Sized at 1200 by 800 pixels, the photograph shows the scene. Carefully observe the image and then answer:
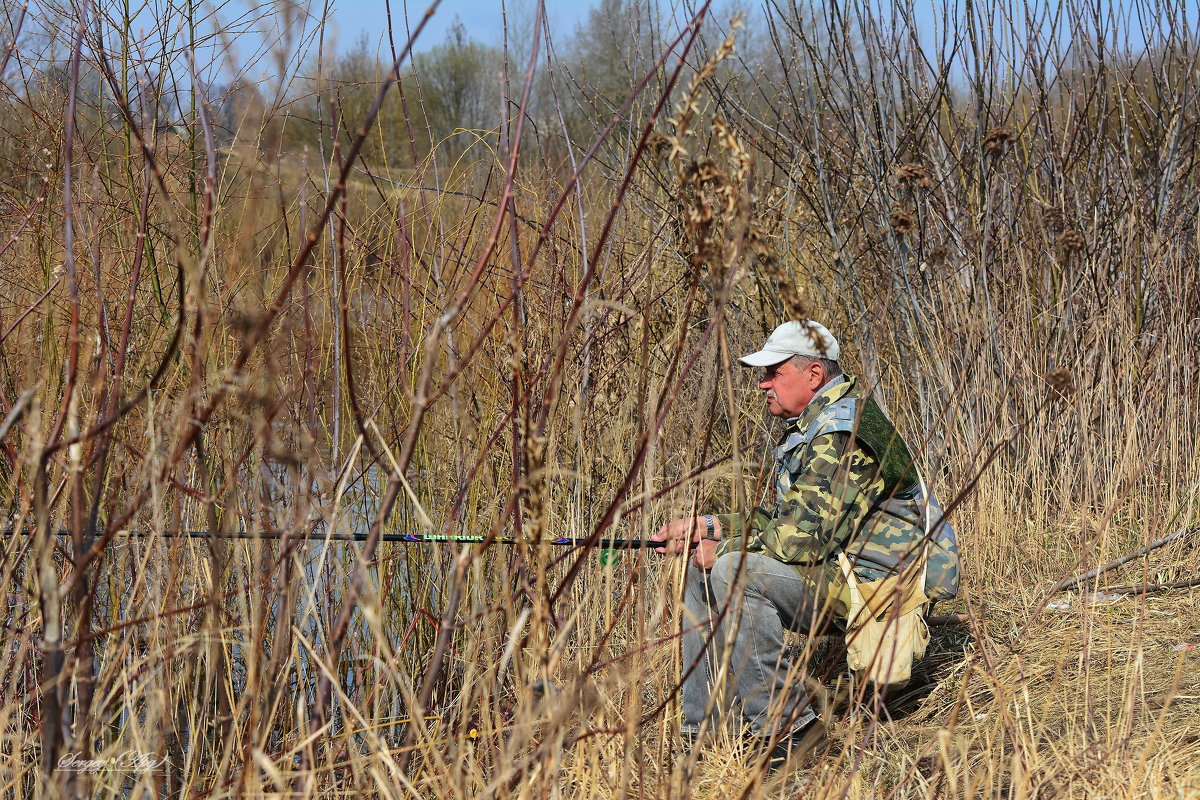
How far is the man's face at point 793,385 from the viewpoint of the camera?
3.06 meters

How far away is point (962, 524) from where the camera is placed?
3.83m

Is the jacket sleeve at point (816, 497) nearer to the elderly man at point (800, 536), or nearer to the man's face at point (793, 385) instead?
the elderly man at point (800, 536)

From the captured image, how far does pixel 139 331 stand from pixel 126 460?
0.84 meters

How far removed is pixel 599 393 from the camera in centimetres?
273

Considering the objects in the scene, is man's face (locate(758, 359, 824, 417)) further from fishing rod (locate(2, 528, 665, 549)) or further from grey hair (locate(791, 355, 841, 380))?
fishing rod (locate(2, 528, 665, 549))

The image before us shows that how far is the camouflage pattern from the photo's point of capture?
9.24 feet

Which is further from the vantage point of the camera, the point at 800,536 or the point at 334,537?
the point at 800,536

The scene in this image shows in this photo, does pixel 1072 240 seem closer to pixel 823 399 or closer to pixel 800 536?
pixel 823 399

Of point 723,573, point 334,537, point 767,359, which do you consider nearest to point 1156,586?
point 767,359

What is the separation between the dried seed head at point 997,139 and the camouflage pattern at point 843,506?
4.96ft

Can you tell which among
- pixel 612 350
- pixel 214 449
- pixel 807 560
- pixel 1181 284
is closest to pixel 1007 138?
pixel 1181 284

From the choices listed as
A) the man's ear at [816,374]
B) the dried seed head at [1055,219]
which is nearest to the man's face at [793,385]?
the man's ear at [816,374]

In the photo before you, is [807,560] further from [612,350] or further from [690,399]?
[690,399]

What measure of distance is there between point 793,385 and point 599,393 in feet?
2.03
